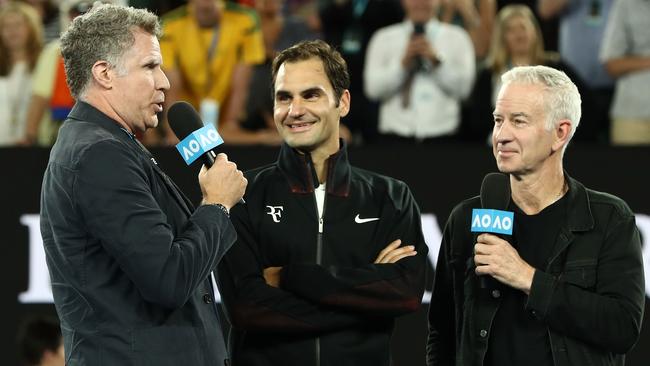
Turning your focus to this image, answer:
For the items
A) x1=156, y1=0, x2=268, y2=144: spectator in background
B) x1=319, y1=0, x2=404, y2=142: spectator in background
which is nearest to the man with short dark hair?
x1=319, y1=0, x2=404, y2=142: spectator in background

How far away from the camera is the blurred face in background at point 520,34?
7.33m

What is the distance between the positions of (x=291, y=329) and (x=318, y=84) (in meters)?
0.94

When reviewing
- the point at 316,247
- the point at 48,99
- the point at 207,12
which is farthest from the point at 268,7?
the point at 316,247

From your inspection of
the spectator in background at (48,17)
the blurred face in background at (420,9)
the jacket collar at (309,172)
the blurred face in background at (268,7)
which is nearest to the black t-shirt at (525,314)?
the jacket collar at (309,172)

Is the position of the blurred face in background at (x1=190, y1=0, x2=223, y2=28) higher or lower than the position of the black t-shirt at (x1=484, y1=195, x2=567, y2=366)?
higher

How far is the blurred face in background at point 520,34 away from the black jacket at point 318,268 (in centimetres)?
318

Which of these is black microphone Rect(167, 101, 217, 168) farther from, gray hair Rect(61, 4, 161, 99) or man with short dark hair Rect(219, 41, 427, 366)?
man with short dark hair Rect(219, 41, 427, 366)

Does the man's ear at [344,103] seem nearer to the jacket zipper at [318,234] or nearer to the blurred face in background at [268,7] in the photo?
the jacket zipper at [318,234]

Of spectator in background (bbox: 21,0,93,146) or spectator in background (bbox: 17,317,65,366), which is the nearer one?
spectator in background (bbox: 17,317,65,366)

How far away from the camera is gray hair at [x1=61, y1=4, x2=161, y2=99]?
11.8 ft

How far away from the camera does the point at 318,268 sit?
4090 mm

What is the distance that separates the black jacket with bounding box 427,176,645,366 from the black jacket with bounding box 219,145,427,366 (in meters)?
0.19

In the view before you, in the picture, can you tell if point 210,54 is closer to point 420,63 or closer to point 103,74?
point 420,63

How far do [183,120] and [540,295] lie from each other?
1332mm
